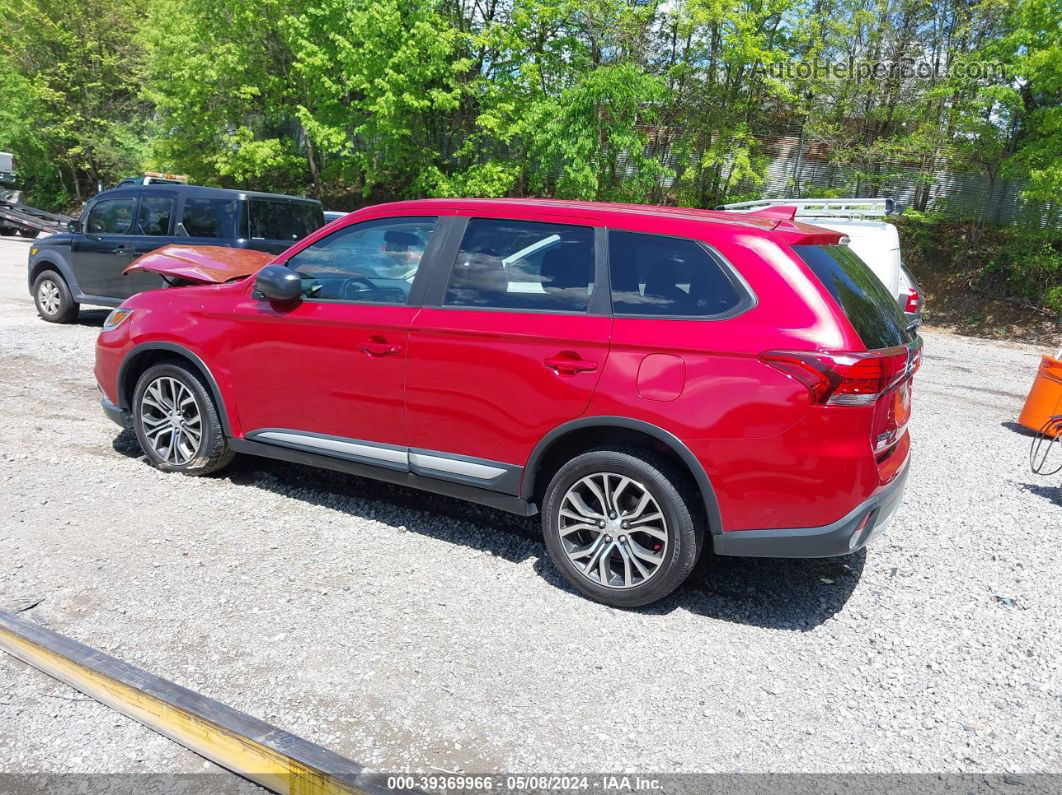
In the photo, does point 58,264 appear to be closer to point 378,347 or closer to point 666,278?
point 378,347

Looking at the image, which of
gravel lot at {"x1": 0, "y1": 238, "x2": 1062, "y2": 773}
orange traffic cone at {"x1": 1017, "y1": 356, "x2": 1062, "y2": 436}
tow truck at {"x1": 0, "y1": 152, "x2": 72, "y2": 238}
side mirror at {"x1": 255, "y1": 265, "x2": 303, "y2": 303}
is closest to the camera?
gravel lot at {"x1": 0, "y1": 238, "x2": 1062, "y2": 773}

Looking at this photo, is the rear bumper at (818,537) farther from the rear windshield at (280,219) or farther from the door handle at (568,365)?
the rear windshield at (280,219)

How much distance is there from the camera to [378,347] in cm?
403

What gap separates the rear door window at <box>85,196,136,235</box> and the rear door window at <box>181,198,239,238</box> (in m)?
0.92

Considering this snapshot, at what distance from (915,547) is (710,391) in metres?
2.25

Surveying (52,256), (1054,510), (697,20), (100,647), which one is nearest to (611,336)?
(100,647)

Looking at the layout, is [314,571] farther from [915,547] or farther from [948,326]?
[948,326]

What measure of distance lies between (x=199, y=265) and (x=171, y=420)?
181 centimetres

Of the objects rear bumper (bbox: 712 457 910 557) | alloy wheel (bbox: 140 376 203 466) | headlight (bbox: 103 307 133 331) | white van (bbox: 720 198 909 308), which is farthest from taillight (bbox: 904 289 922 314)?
headlight (bbox: 103 307 133 331)

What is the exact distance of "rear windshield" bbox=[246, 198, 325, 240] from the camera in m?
8.99

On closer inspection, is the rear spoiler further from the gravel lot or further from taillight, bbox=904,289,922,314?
the gravel lot

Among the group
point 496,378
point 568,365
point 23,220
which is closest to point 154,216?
point 496,378

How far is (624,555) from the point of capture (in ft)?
11.6

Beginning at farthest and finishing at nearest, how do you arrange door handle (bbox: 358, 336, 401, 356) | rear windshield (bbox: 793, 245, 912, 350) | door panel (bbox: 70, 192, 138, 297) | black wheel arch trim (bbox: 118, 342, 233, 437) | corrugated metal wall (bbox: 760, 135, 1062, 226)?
corrugated metal wall (bbox: 760, 135, 1062, 226) < door panel (bbox: 70, 192, 138, 297) < black wheel arch trim (bbox: 118, 342, 233, 437) < door handle (bbox: 358, 336, 401, 356) < rear windshield (bbox: 793, 245, 912, 350)
